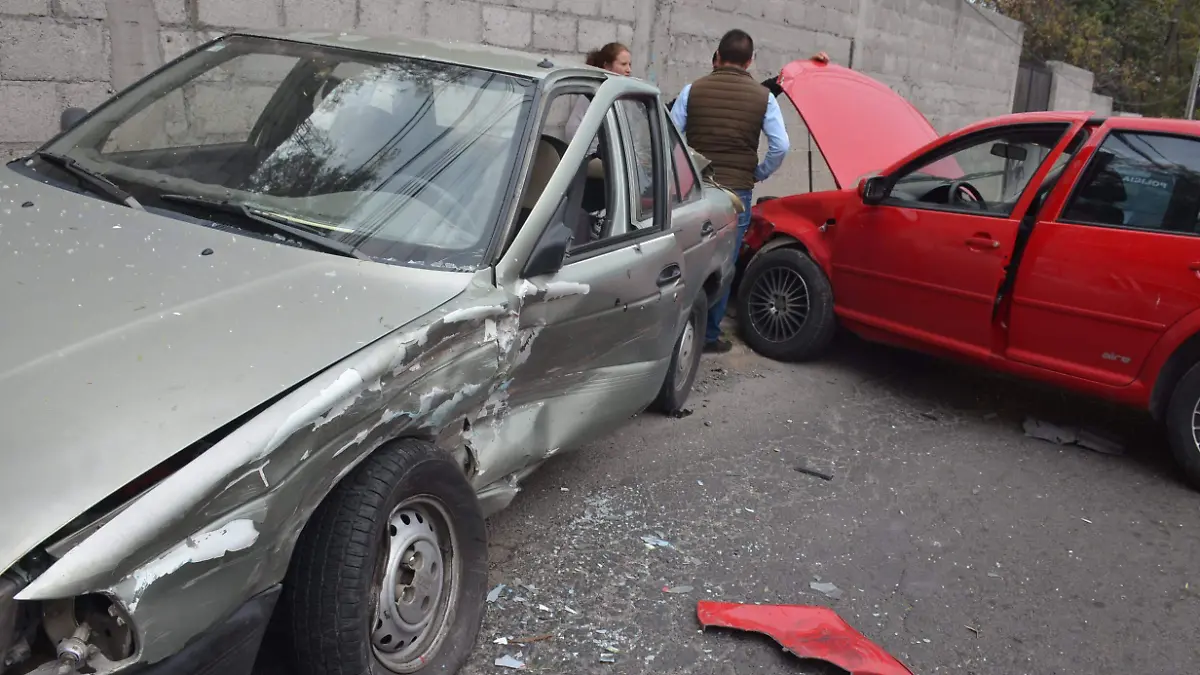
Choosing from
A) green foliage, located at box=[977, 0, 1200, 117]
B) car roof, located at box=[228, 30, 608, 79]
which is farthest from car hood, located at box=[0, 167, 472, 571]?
green foliage, located at box=[977, 0, 1200, 117]

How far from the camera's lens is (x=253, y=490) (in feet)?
7.14

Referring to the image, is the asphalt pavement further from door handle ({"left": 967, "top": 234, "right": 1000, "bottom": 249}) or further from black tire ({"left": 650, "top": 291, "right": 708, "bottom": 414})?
door handle ({"left": 967, "top": 234, "right": 1000, "bottom": 249})

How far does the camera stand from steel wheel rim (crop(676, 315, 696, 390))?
17.5ft

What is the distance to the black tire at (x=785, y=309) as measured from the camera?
6.45 meters

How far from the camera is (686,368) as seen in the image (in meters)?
5.48

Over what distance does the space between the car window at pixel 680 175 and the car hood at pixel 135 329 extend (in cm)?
199

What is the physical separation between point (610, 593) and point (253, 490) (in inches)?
67.3

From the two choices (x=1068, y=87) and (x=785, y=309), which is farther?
(x=1068, y=87)

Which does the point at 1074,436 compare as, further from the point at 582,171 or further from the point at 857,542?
the point at 582,171

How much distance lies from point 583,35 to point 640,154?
394 centimetres

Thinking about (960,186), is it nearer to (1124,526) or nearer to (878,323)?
(878,323)

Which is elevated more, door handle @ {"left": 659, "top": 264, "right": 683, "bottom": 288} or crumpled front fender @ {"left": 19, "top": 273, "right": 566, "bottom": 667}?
door handle @ {"left": 659, "top": 264, "right": 683, "bottom": 288}

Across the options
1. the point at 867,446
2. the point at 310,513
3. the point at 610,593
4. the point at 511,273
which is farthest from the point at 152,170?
the point at 867,446

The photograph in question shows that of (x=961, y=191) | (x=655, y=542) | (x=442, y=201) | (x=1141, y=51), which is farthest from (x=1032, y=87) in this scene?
(x=442, y=201)
